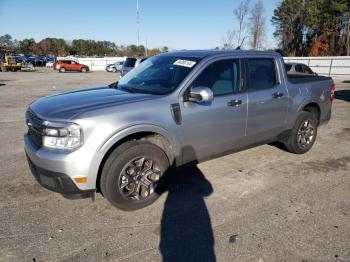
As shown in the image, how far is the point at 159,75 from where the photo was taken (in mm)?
4160

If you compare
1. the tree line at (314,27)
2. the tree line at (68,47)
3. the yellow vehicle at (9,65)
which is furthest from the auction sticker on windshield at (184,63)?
the tree line at (68,47)

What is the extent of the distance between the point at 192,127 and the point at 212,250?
148cm

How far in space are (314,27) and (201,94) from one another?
205 ft

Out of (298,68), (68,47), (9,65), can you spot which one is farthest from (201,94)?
(68,47)

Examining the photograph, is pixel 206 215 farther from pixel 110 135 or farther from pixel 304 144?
pixel 304 144

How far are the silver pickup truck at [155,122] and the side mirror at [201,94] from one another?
0.01 meters

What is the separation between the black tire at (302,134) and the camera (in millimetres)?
5223

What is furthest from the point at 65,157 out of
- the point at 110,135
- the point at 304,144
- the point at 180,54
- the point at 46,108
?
the point at 304,144

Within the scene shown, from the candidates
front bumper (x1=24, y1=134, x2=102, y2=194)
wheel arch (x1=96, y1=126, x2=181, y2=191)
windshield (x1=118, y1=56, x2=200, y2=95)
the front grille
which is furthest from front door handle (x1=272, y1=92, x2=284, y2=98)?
the front grille

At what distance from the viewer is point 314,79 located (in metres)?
5.55

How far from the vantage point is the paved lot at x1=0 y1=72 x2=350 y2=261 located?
282cm

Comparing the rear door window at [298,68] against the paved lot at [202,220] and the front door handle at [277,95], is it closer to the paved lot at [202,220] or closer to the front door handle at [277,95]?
the paved lot at [202,220]

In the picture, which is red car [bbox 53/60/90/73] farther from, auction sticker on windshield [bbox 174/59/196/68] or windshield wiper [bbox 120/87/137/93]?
auction sticker on windshield [bbox 174/59/196/68]

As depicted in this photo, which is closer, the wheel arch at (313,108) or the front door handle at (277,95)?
the front door handle at (277,95)
